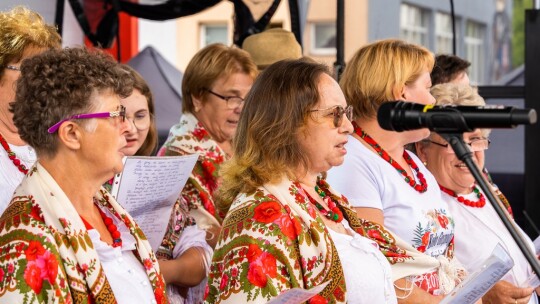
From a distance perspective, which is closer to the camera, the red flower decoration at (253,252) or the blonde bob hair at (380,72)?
the red flower decoration at (253,252)

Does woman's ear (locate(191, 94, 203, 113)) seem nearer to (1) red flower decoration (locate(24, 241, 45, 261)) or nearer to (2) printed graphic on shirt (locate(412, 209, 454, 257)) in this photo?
(2) printed graphic on shirt (locate(412, 209, 454, 257))

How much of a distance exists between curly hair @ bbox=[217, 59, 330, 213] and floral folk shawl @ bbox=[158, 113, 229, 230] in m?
0.73

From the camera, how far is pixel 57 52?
254 cm

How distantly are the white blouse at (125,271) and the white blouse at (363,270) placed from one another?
0.61 meters

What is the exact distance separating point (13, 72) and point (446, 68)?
2227 mm

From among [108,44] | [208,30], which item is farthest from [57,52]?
[208,30]

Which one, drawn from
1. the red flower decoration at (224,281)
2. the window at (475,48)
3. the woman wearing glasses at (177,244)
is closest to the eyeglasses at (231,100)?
the woman wearing glasses at (177,244)

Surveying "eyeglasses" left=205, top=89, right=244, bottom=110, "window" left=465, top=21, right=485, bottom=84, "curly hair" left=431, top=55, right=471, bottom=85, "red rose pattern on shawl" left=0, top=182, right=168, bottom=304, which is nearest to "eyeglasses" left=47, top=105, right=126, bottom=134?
"red rose pattern on shawl" left=0, top=182, right=168, bottom=304

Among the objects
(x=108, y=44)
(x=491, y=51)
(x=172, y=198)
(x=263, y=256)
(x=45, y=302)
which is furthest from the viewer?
(x=491, y=51)

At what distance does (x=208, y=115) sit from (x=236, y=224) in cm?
138

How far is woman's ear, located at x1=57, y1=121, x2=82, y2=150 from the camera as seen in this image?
96.7 inches

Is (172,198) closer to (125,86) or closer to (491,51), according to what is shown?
(125,86)

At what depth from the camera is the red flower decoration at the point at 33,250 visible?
229cm

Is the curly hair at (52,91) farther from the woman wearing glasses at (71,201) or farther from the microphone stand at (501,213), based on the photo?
the microphone stand at (501,213)
